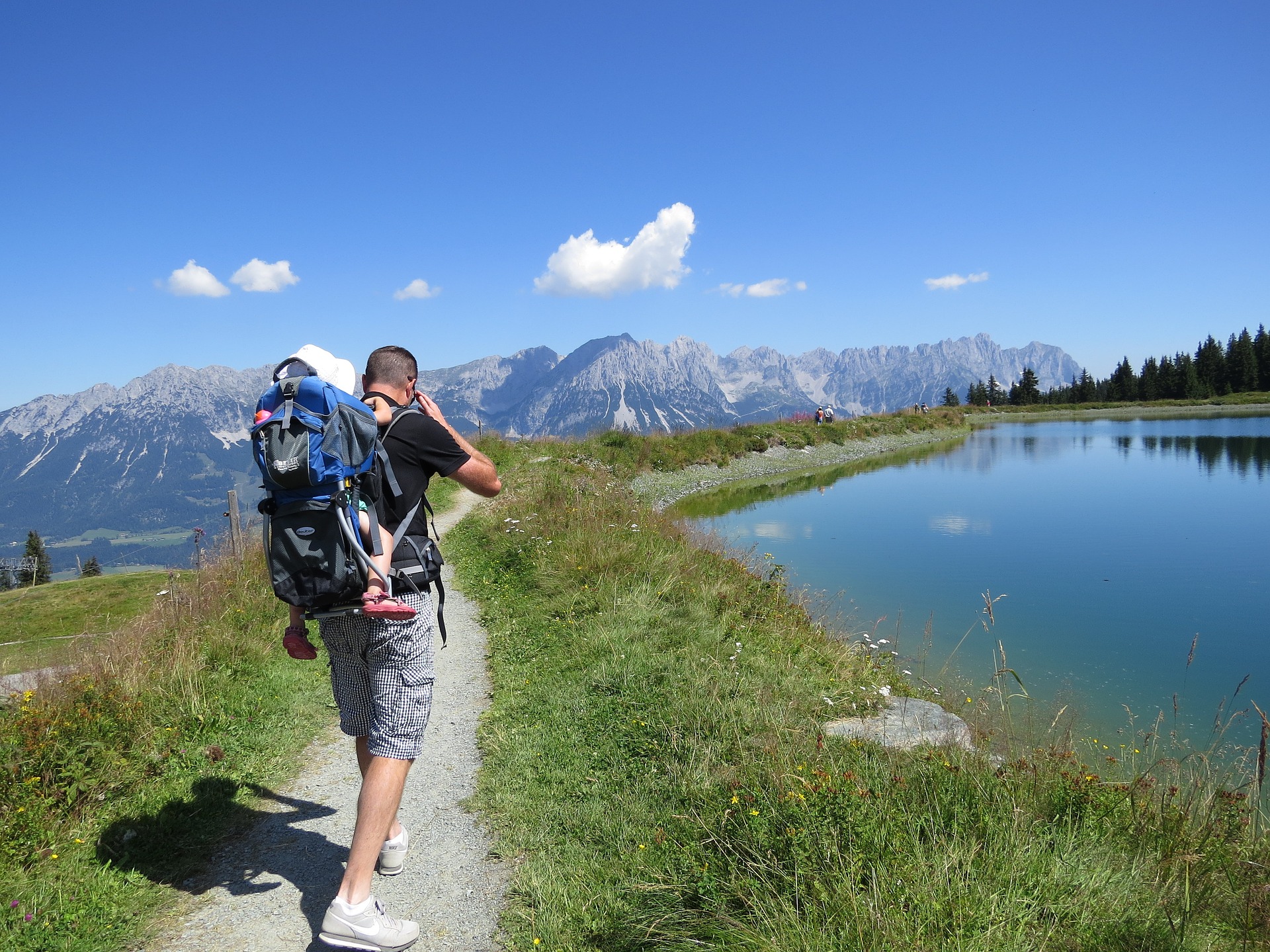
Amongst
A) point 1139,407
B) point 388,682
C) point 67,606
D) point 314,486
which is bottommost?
point 67,606

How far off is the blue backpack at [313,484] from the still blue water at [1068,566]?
790 cm

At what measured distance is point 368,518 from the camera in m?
3.14

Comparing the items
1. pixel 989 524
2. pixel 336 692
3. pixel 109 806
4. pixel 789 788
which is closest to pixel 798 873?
pixel 789 788

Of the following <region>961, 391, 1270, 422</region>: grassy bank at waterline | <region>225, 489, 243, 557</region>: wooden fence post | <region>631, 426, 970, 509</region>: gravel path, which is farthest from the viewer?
<region>961, 391, 1270, 422</region>: grassy bank at waterline

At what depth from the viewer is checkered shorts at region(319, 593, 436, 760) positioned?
10.6 ft

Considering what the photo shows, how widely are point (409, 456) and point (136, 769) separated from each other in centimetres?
321

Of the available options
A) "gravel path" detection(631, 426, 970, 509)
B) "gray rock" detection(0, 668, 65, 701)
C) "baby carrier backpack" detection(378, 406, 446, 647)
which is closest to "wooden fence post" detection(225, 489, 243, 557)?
"gray rock" detection(0, 668, 65, 701)

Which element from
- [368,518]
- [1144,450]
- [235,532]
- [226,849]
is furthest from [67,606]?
[1144,450]

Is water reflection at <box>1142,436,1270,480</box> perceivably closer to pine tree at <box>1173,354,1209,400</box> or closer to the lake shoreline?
the lake shoreline

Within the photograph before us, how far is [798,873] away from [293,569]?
8.07ft

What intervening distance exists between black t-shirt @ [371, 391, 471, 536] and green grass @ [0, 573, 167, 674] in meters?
10.8

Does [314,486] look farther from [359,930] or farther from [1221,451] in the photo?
[1221,451]

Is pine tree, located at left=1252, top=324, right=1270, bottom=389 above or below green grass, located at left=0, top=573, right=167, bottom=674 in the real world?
above

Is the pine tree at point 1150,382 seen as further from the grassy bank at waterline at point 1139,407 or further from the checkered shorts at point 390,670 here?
the checkered shorts at point 390,670
